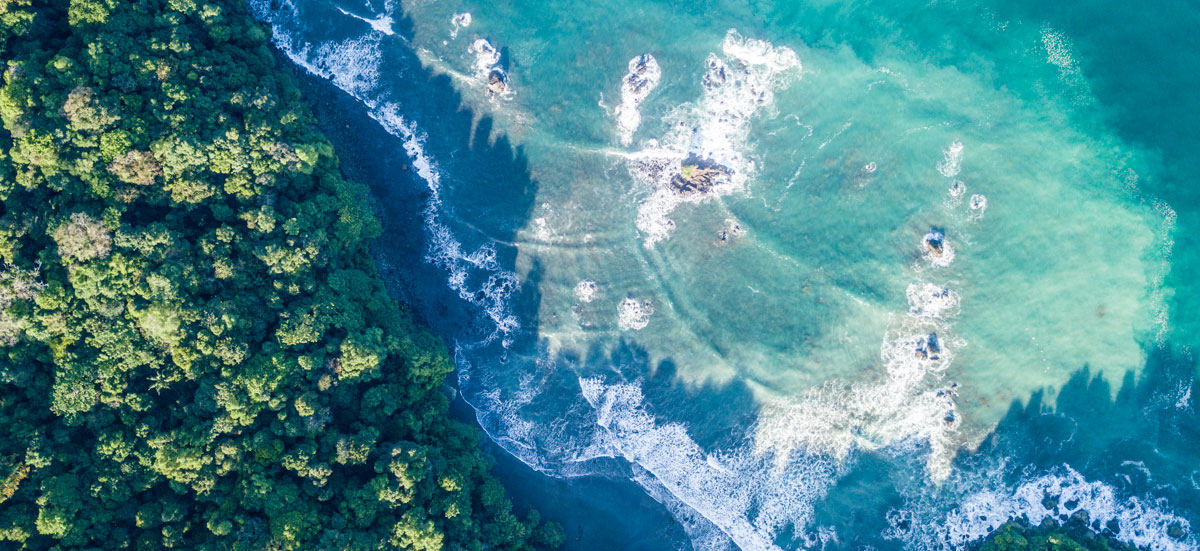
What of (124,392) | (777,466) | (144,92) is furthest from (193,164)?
(777,466)

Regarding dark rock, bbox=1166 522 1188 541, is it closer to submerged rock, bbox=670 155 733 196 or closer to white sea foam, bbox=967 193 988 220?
white sea foam, bbox=967 193 988 220

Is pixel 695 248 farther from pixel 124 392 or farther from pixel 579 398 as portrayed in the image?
pixel 124 392

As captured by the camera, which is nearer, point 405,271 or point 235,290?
point 235,290

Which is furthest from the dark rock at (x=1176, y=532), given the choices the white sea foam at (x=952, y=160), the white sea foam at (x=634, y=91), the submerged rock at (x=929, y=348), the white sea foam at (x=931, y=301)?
the white sea foam at (x=634, y=91)

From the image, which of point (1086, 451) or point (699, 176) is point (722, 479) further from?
point (1086, 451)

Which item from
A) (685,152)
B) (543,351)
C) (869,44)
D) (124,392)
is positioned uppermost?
(869,44)

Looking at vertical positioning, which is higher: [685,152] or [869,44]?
[869,44]

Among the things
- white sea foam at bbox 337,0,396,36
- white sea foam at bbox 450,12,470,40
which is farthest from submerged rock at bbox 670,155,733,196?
white sea foam at bbox 337,0,396,36
